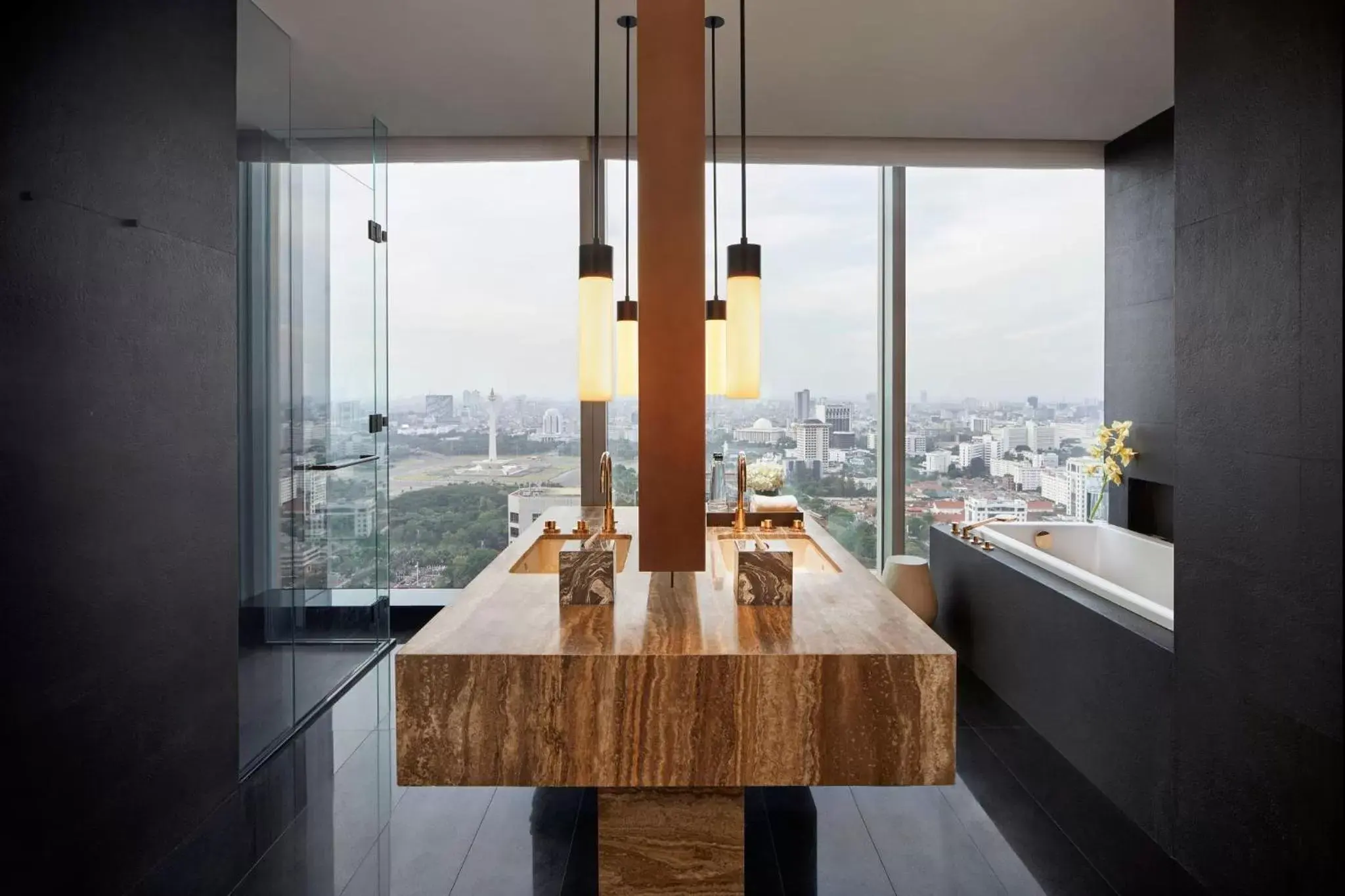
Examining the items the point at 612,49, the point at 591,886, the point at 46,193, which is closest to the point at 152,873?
the point at 591,886

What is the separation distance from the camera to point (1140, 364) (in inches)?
139

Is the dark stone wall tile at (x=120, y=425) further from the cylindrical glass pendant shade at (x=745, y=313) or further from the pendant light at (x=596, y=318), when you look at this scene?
the cylindrical glass pendant shade at (x=745, y=313)

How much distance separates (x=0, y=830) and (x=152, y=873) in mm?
523

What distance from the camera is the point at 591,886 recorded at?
196cm

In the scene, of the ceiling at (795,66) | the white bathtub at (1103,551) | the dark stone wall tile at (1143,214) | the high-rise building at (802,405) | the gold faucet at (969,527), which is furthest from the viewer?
the high-rise building at (802,405)

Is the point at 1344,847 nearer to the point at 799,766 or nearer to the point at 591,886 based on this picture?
the point at 799,766

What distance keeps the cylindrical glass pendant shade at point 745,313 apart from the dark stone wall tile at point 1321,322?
45.0 inches

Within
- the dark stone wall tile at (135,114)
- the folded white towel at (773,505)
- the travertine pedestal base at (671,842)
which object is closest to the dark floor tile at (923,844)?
the travertine pedestal base at (671,842)

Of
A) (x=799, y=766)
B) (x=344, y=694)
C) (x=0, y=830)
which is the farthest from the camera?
(x=344, y=694)

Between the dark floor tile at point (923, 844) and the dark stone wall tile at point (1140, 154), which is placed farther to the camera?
the dark stone wall tile at point (1140, 154)

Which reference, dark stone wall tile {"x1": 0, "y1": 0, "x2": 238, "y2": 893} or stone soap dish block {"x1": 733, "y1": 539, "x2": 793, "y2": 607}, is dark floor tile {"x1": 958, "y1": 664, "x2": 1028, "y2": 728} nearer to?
stone soap dish block {"x1": 733, "y1": 539, "x2": 793, "y2": 607}

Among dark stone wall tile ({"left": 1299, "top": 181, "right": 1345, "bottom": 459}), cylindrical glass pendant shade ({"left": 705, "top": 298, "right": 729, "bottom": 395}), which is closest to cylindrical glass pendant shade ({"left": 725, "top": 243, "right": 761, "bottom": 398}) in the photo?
cylindrical glass pendant shade ({"left": 705, "top": 298, "right": 729, "bottom": 395})

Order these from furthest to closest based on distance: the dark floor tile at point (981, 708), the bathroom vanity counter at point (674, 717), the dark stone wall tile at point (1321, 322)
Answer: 1. the dark floor tile at point (981, 708)
2. the dark stone wall tile at point (1321, 322)
3. the bathroom vanity counter at point (674, 717)

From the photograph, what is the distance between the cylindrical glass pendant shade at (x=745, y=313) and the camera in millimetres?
2094
